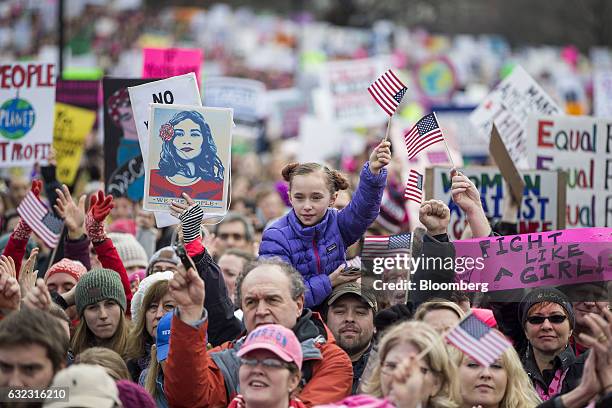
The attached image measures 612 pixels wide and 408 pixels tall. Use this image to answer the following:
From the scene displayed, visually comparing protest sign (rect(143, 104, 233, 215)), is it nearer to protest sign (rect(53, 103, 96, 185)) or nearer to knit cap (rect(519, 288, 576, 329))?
knit cap (rect(519, 288, 576, 329))

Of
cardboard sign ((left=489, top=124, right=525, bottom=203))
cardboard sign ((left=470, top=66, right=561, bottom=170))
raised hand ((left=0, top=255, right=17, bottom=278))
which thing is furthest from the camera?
cardboard sign ((left=470, top=66, right=561, bottom=170))

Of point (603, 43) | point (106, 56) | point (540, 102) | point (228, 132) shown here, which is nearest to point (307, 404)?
point (228, 132)

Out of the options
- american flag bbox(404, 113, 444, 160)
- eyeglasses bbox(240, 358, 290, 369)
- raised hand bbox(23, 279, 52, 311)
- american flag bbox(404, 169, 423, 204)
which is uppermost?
american flag bbox(404, 113, 444, 160)

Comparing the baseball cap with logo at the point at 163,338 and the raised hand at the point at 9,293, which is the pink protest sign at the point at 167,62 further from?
the raised hand at the point at 9,293

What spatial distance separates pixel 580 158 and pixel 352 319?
3750mm

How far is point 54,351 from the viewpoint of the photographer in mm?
4977

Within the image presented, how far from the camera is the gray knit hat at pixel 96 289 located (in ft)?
22.3

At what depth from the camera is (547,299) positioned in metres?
6.23

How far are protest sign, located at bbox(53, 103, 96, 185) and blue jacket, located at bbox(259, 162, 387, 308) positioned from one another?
4.63 m

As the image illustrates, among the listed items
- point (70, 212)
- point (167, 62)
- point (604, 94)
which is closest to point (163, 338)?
point (70, 212)

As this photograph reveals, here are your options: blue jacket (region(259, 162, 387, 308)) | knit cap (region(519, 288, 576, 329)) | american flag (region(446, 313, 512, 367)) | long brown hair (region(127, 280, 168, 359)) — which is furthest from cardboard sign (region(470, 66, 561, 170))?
american flag (region(446, 313, 512, 367))

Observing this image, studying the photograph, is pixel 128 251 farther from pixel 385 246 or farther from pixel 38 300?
pixel 38 300

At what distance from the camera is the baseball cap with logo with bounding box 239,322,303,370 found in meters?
5.07

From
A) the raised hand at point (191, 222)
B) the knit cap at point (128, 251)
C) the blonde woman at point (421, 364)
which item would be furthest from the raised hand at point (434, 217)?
the knit cap at point (128, 251)
